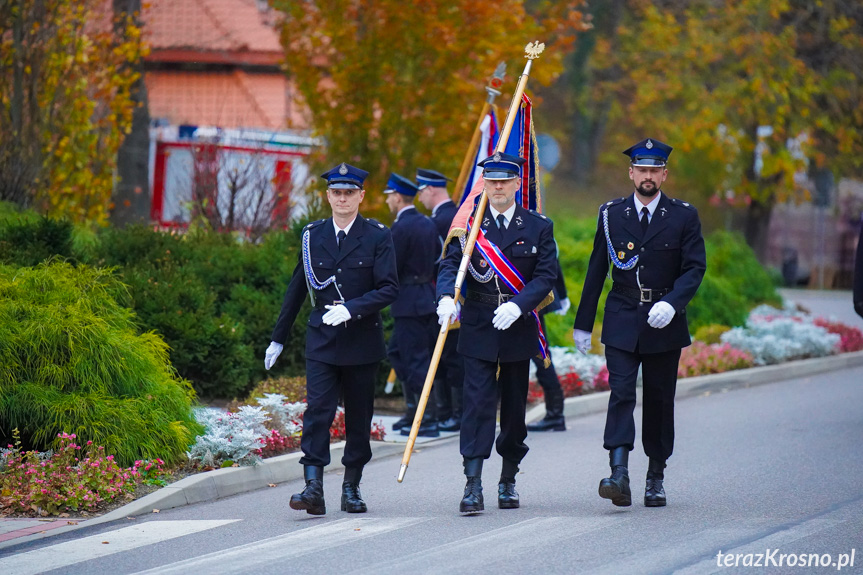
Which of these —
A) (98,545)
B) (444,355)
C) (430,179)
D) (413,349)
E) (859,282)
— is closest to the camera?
(98,545)

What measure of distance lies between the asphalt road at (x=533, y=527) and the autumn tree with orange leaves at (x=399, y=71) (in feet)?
26.2

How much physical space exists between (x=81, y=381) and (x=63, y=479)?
105 centimetres

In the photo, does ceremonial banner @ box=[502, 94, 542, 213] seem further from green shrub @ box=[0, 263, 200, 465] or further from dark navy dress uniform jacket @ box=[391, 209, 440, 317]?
green shrub @ box=[0, 263, 200, 465]

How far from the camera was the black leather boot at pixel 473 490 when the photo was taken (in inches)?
290

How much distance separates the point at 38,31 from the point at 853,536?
10.9 meters

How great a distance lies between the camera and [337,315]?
7.30m

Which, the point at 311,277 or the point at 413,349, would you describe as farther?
the point at 413,349

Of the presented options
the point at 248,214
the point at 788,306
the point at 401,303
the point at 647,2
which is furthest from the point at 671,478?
the point at 647,2

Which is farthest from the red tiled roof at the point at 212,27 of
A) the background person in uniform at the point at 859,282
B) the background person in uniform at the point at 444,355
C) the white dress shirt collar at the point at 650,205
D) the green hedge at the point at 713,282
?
the white dress shirt collar at the point at 650,205

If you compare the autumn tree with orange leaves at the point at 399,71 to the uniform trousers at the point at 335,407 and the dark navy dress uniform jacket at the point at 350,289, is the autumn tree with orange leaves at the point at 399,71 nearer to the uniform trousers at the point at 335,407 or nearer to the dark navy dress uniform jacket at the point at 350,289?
the dark navy dress uniform jacket at the point at 350,289

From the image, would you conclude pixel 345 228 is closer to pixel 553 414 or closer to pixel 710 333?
pixel 553 414

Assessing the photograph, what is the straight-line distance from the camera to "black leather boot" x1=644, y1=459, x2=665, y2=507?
758cm

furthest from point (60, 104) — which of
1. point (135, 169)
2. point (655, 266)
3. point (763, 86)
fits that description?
point (763, 86)

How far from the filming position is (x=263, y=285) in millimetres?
12602
